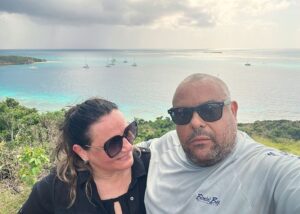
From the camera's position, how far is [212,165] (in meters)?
2.31

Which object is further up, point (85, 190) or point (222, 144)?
point (222, 144)

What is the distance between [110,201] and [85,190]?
0.58 ft

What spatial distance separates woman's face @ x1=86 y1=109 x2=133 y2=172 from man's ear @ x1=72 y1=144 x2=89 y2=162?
0.06 meters

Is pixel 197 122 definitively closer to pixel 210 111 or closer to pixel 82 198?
pixel 210 111

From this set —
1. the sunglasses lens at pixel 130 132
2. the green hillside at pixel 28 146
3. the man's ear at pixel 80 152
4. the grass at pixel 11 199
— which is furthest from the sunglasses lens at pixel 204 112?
the grass at pixel 11 199

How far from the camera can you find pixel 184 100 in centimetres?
241

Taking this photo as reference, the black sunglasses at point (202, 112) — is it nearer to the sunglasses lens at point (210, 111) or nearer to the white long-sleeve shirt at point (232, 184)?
the sunglasses lens at point (210, 111)

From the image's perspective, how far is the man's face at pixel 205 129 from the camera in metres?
2.30

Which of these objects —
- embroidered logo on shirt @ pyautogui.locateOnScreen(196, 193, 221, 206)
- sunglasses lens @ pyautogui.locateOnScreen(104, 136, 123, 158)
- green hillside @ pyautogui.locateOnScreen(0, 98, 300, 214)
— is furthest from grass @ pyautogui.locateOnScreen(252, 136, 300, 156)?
embroidered logo on shirt @ pyautogui.locateOnScreen(196, 193, 221, 206)

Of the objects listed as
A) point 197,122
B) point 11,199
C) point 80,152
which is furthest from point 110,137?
point 11,199

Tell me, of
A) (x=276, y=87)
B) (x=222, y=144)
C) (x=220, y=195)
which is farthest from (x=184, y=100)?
(x=276, y=87)

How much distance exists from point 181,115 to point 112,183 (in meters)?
0.66

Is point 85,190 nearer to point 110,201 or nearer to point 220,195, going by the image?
point 110,201

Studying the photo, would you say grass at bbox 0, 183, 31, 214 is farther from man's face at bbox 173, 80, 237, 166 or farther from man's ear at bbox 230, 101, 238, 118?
man's ear at bbox 230, 101, 238, 118
